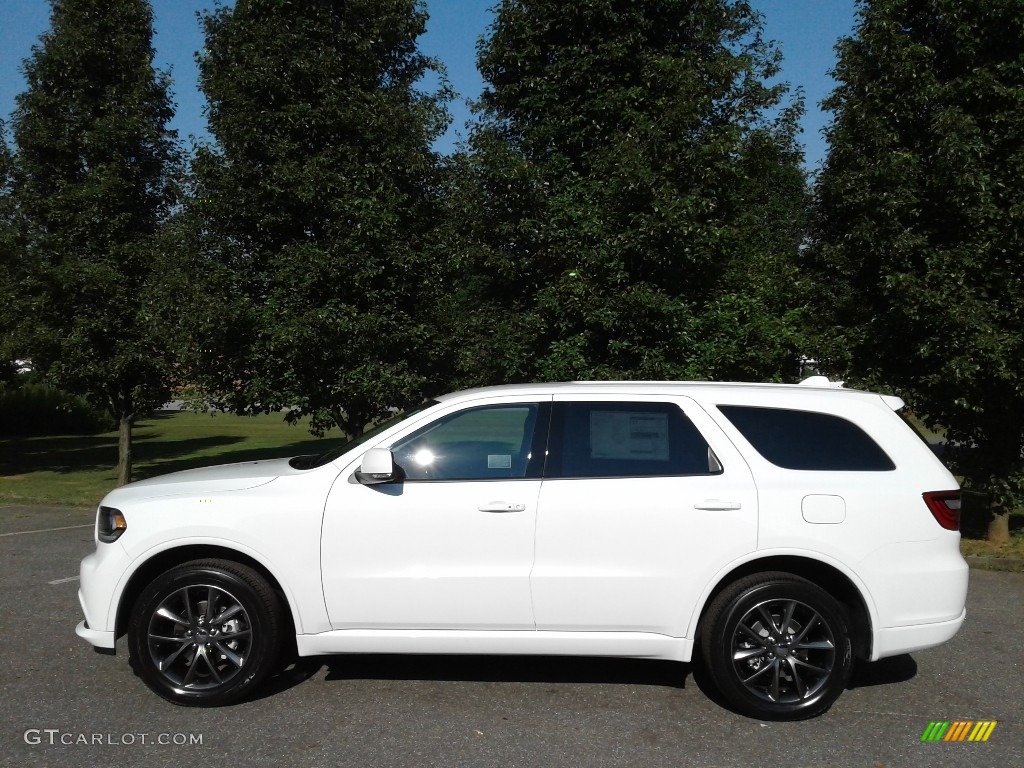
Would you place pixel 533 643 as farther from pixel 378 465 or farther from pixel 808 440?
pixel 808 440

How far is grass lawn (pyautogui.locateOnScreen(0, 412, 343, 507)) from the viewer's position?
51.9 ft

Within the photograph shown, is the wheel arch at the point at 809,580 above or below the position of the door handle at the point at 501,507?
below

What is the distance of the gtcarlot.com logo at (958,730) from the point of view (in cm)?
460

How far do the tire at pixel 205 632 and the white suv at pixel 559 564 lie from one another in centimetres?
1

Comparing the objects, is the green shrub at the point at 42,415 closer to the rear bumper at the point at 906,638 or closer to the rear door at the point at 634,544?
the rear door at the point at 634,544

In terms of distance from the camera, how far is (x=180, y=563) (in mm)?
5074

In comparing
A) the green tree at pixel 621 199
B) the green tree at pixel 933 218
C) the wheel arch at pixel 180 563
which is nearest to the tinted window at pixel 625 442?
the wheel arch at pixel 180 563

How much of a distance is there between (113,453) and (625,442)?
73.7ft

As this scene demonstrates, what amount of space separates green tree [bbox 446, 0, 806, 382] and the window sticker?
4150mm

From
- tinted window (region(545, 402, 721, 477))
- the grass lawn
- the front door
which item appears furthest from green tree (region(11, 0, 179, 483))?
tinted window (region(545, 402, 721, 477))

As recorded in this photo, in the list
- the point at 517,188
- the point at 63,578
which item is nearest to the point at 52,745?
the point at 63,578

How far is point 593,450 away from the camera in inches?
197

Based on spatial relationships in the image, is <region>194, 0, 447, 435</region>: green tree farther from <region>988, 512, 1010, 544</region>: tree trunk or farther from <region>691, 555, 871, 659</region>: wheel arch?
<region>988, 512, 1010, 544</region>: tree trunk

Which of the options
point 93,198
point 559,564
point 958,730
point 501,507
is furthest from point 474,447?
point 93,198
